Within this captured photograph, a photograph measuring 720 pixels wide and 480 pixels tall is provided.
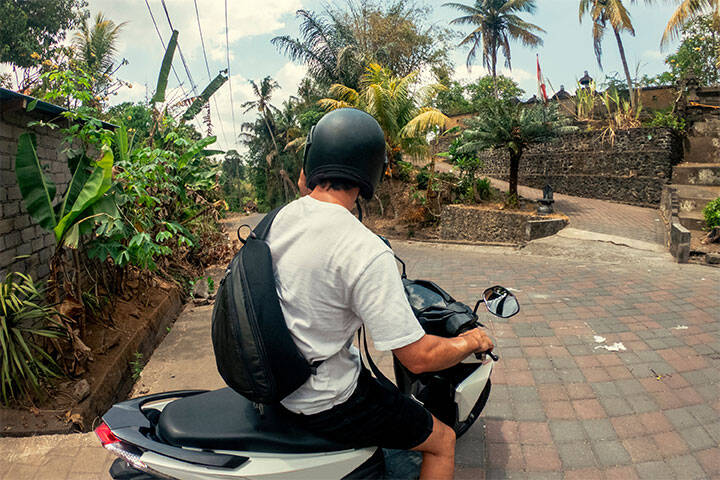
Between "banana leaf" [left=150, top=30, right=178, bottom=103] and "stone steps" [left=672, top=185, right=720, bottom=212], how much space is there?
40.4 feet

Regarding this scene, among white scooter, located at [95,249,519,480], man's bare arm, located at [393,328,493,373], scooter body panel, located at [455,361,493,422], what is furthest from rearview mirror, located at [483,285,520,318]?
white scooter, located at [95,249,519,480]

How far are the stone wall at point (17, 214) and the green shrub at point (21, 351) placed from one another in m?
0.45

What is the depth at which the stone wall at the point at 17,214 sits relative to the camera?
3.50m

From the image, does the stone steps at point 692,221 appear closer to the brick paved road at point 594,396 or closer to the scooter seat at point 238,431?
the brick paved road at point 594,396

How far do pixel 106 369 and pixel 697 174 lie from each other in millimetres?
16178

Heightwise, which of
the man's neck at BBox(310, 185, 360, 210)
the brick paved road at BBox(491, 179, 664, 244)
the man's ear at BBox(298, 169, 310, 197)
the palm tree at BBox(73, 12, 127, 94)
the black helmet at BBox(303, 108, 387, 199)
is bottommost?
the brick paved road at BBox(491, 179, 664, 244)

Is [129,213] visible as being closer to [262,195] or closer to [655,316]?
[655,316]

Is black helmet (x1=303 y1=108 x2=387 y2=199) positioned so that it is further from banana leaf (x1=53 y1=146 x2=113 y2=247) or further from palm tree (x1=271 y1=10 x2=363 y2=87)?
palm tree (x1=271 y1=10 x2=363 y2=87)

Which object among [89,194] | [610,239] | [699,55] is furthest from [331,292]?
[699,55]

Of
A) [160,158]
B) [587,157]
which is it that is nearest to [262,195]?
[587,157]

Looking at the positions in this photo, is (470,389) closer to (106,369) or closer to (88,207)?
(106,369)

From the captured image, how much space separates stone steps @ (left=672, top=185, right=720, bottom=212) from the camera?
35.6 ft

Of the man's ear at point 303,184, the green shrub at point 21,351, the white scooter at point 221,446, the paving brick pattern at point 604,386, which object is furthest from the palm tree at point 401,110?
the white scooter at point 221,446

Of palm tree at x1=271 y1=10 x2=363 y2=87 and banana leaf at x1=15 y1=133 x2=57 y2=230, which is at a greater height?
palm tree at x1=271 y1=10 x2=363 y2=87
